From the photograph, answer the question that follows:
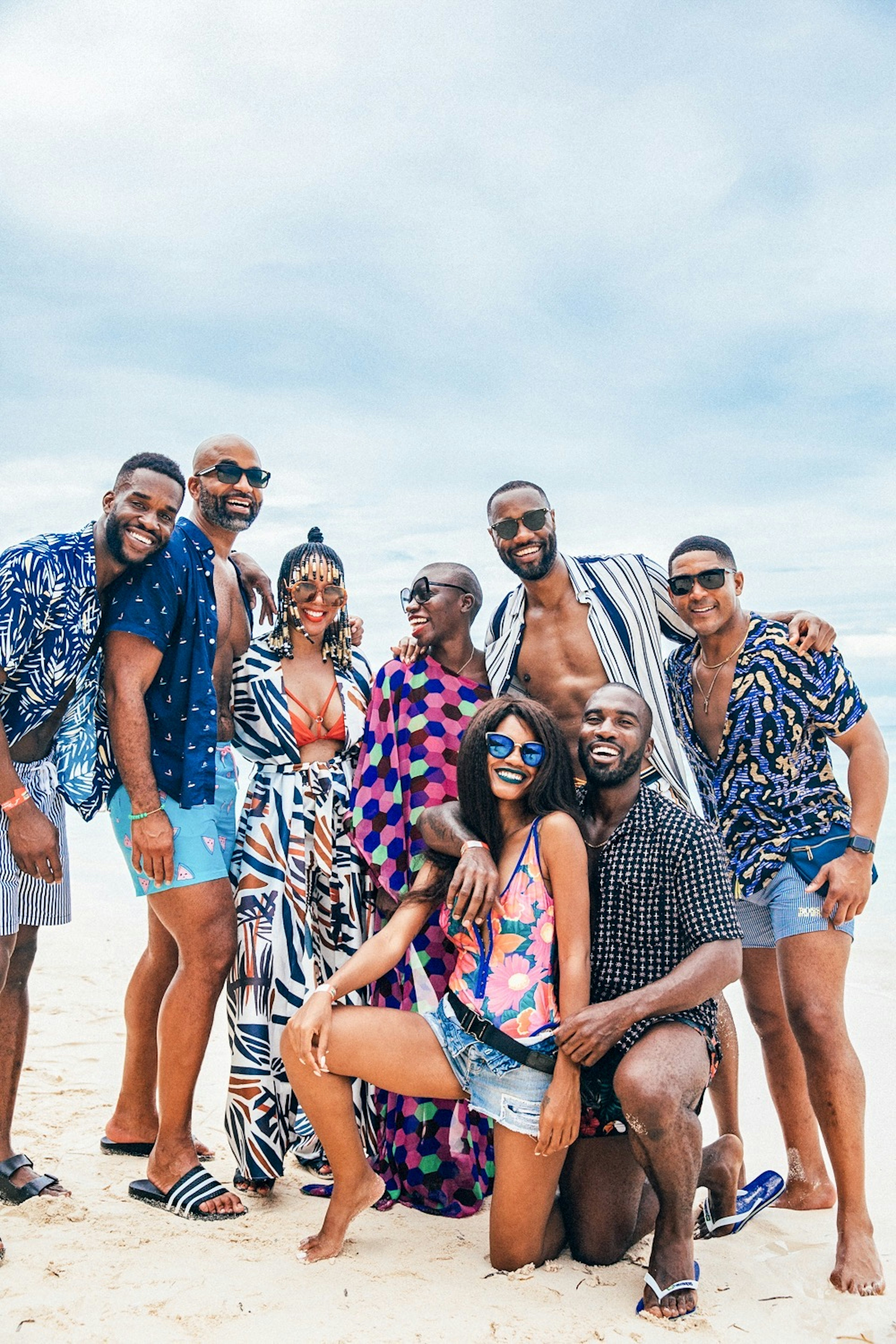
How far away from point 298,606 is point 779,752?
1.97 m

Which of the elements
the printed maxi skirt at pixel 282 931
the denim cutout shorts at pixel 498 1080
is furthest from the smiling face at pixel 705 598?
the denim cutout shorts at pixel 498 1080

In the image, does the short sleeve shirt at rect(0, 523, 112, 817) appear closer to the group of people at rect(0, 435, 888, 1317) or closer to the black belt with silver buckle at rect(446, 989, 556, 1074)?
the group of people at rect(0, 435, 888, 1317)

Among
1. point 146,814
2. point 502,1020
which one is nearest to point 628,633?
point 502,1020

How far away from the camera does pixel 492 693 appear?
4363 millimetres

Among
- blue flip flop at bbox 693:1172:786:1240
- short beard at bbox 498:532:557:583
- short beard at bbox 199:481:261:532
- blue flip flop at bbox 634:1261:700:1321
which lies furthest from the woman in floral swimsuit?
short beard at bbox 199:481:261:532

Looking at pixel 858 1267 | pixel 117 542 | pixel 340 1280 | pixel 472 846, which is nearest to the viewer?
pixel 340 1280

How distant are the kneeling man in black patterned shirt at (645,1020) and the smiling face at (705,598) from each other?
572 mm

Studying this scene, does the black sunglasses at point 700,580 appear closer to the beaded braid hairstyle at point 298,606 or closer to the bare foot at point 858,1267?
the beaded braid hairstyle at point 298,606

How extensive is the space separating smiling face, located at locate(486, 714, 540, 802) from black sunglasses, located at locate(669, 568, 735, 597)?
38.6 inches

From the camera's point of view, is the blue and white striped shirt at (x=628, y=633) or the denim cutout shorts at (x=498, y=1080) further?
the blue and white striped shirt at (x=628, y=633)

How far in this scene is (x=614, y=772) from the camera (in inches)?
143

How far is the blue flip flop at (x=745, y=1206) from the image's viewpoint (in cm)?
370

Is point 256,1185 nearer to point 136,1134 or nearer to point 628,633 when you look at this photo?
point 136,1134

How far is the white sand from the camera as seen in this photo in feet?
9.80
